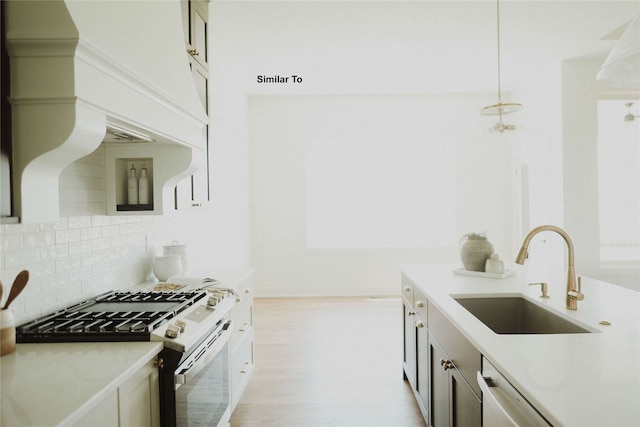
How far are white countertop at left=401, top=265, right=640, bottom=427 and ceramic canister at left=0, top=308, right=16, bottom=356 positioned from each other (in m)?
1.52

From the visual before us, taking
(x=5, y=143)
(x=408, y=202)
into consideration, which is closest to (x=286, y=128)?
A: (x=408, y=202)

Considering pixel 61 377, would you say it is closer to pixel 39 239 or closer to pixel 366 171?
pixel 39 239

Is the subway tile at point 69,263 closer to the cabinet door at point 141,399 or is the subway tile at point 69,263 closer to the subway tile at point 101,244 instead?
the subway tile at point 101,244

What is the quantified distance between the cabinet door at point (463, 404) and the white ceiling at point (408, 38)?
9.49 feet

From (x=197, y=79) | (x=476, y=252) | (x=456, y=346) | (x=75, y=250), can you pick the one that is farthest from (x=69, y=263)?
(x=476, y=252)

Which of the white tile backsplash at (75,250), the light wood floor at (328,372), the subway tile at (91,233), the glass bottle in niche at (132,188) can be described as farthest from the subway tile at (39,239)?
the light wood floor at (328,372)

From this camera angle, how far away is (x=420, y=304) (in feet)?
7.57

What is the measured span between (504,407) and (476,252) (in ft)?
5.05

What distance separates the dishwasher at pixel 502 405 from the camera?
0.99 m

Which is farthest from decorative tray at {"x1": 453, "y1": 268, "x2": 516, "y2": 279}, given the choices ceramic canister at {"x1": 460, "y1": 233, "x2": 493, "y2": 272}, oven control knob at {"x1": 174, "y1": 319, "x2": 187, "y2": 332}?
oven control knob at {"x1": 174, "y1": 319, "x2": 187, "y2": 332}

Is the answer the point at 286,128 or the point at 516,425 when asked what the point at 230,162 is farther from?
the point at 516,425

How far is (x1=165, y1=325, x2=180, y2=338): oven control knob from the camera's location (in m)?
1.52

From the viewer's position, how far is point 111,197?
7.56 feet

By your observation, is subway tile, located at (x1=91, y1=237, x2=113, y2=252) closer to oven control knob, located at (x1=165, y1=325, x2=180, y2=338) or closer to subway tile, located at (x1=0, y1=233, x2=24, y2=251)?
subway tile, located at (x1=0, y1=233, x2=24, y2=251)
